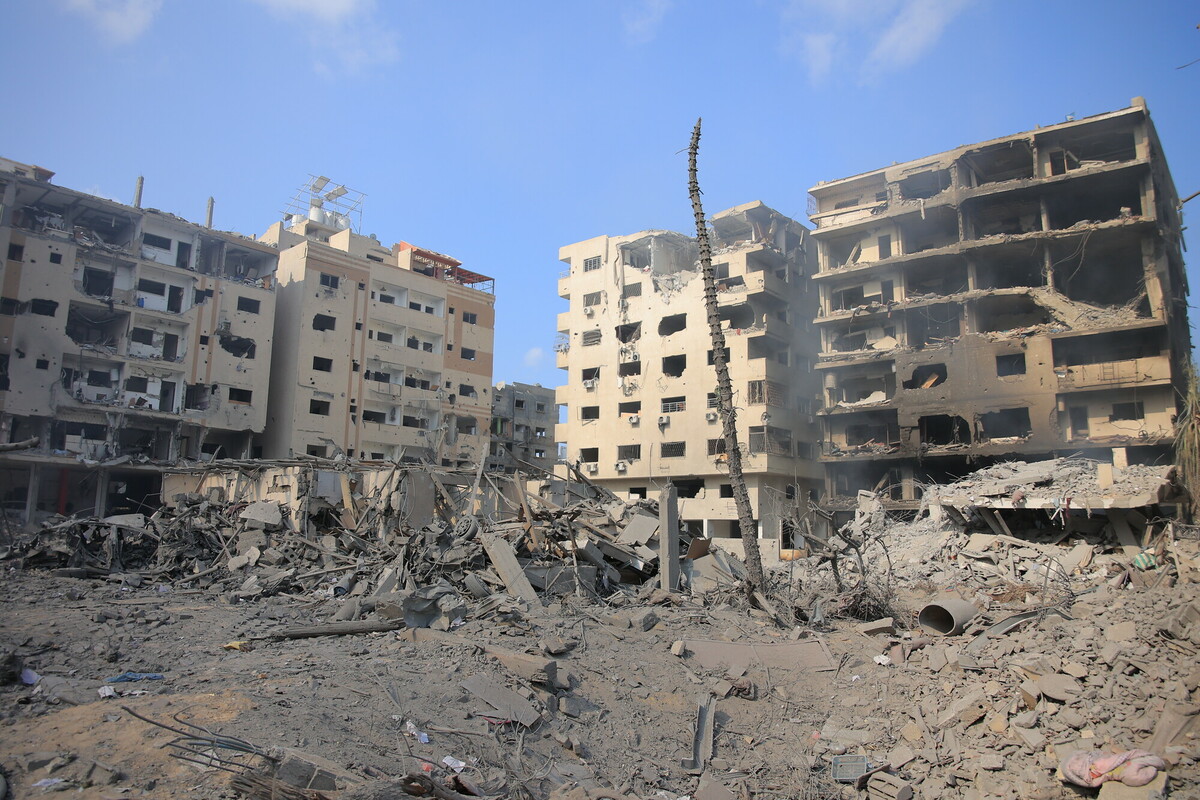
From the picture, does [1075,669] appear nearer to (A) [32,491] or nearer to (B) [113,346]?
(A) [32,491]

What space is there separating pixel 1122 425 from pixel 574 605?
29.5 metres

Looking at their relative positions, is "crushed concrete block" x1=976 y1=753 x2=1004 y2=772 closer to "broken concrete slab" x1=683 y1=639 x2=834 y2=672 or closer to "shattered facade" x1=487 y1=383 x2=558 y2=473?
"broken concrete slab" x1=683 y1=639 x2=834 y2=672

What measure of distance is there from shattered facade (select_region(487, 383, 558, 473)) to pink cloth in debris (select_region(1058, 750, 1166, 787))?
5718 centimetres

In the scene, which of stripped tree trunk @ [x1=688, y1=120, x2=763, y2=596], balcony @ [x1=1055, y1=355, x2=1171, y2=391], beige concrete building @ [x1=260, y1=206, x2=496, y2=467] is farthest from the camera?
beige concrete building @ [x1=260, y1=206, x2=496, y2=467]

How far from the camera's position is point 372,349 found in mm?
53031

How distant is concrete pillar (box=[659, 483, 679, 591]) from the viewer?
1641cm

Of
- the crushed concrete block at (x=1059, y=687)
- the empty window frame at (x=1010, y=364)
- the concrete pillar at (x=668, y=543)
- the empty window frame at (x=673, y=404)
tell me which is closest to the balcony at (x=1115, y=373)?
the empty window frame at (x=1010, y=364)

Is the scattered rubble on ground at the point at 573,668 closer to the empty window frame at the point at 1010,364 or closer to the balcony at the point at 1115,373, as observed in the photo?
the balcony at the point at 1115,373

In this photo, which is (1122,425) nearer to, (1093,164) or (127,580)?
(1093,164)

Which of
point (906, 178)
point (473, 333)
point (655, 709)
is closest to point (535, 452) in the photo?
point (473, 333)

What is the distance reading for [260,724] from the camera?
7.79 metres

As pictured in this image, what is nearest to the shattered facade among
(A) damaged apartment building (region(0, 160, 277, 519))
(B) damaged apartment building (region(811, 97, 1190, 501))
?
(A) damaged apartment building (region(0, 160, 277, 519))

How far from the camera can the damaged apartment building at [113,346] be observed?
129 ft

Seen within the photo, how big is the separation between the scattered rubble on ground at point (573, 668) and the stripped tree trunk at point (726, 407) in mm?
771
